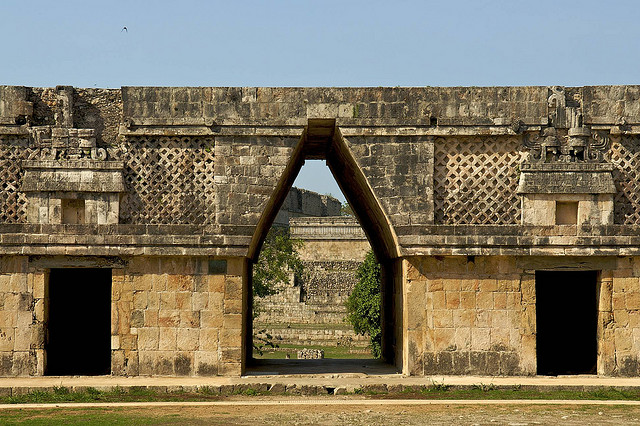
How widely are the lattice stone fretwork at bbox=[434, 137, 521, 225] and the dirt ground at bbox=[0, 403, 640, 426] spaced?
336cm

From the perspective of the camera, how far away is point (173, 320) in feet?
42.5

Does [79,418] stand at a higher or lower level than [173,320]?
lower

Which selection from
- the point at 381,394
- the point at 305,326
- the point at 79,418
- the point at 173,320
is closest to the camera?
the point at 79,418

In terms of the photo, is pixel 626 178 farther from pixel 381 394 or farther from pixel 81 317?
pixel 81 317

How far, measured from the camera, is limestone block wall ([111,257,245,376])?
1294 centimetres

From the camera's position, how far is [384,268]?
54.0 feet

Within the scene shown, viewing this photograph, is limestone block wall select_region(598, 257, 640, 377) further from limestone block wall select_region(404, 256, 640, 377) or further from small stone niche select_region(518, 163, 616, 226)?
small stone niche select_region(518, 163, 616, 226)

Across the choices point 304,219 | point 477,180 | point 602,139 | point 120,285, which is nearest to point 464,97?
point 477,180

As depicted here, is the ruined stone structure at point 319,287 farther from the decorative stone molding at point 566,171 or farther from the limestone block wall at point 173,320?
the decorative stone molding at point 566,171

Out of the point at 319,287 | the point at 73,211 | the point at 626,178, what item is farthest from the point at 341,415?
the point at 319,287

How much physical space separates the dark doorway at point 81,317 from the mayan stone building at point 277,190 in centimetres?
314

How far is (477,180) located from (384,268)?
373cm

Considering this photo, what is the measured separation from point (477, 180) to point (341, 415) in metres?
4.67

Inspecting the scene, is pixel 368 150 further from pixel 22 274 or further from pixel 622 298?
pixel 22 274
